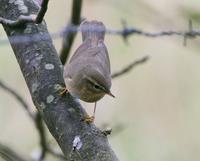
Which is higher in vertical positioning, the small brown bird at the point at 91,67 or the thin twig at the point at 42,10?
the thin twig at the point at 42,10

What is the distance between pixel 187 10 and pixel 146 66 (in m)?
3.76

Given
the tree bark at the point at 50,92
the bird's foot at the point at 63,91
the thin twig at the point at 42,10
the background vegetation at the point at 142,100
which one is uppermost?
the thin twig at the point at 42,10

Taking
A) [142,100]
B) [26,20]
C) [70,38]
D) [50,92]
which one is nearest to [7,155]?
[50,92]

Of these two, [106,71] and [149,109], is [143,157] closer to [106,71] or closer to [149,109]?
[149,109]

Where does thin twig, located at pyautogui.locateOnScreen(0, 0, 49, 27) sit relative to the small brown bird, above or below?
above

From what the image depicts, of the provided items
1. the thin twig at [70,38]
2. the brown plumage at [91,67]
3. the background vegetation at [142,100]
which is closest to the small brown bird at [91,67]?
the brown plumage at [91,67]

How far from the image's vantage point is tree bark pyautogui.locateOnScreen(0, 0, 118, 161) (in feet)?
6.03

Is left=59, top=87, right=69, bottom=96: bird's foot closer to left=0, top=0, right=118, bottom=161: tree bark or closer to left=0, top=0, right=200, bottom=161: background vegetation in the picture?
left=0, top=0, right=118, bottom=161: tree bark

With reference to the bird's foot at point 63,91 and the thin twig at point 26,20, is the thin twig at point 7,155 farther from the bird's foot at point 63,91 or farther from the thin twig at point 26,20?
the thin twig at point 26,20

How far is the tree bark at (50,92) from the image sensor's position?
1.84 meters

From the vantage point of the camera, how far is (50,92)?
80.6 inches

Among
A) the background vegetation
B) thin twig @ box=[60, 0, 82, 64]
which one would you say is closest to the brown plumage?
thin twig @ box=[60, 0, 82, 64]

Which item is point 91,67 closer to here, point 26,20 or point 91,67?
point 91,67

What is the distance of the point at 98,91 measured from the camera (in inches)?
112
